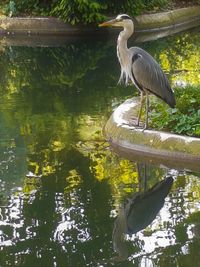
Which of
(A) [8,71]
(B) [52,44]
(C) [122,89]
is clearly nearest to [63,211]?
(C) [122,89]

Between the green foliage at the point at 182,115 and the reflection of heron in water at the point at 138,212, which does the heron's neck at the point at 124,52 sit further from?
the reflection of heron in water at the point at 138,212

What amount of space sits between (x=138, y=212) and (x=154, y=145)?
1.50 m

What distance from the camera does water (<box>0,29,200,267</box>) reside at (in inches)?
241

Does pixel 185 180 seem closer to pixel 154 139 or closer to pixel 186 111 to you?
pixel 154 139

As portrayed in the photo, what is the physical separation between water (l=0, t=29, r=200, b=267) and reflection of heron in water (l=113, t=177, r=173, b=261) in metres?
0.01

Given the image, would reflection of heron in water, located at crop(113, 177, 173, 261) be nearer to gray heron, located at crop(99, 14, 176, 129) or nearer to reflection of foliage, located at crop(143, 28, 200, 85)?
gray heron, located at crop(99, 14, 176, 129)

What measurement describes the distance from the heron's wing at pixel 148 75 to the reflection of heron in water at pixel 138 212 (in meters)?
1.28

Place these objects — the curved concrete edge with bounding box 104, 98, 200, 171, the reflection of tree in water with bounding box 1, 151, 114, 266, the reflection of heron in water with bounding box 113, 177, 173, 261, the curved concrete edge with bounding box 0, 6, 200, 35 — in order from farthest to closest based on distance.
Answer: the curved concrete edge with bounding box 0, 6, 200, 35
the curved concrete edge with bounding box 104, 98, 200, 171
the reflection of heron in water with bounding box 113, 177, 173, 261
the reflection of tree in water with bounding box 1, 151, 114, 266

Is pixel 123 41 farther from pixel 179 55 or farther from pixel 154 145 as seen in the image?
pixel 179 55

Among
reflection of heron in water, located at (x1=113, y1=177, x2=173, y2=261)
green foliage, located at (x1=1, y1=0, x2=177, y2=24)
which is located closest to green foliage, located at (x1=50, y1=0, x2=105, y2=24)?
green foliage, located at (x1=1, y1=0, x2=177, y2=24)

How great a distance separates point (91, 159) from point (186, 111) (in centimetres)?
149

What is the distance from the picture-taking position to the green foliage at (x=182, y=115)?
832 centimetres

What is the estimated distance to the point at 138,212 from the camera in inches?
277

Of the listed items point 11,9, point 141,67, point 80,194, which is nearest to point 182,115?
point 141,67
